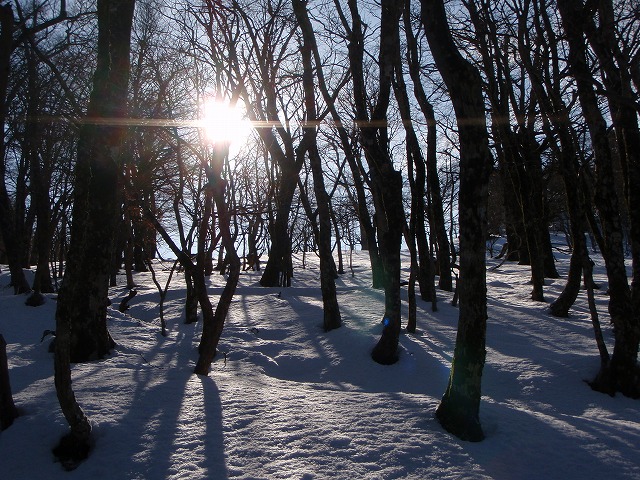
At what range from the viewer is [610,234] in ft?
18.7

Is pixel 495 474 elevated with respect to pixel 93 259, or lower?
lower

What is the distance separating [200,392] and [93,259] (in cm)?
281

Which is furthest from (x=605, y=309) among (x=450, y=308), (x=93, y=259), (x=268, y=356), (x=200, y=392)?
(x=93, y=259)

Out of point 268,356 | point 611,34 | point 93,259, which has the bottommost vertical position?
point 268,356

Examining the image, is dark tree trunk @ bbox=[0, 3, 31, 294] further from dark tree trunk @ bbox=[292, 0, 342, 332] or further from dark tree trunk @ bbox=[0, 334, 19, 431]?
dark tree trunk @ bbox=[0, 334, 19, 431]

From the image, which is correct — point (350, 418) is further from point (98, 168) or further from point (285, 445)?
point (98, 168)

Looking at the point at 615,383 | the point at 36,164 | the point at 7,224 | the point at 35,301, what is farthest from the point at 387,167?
the point at 36,164

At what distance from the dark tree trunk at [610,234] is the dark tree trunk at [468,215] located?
9.20 feet

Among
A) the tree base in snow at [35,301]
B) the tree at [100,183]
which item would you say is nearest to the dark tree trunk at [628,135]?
the tree at [100,183]

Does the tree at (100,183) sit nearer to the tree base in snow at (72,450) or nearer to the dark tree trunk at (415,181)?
the tree base in snow at (72,450)

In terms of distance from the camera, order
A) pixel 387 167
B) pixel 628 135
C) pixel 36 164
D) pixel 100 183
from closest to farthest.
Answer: pixel 628 135 → pixel 100 183 → pixel 387 167 → pixel 36 164

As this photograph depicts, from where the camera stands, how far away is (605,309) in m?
9.51

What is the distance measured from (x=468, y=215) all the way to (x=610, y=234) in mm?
3125

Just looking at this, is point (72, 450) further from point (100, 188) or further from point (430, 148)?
point (430, 148)
